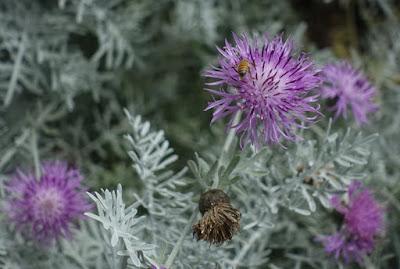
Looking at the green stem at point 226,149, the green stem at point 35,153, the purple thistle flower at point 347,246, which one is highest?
the green stem at point 226,149

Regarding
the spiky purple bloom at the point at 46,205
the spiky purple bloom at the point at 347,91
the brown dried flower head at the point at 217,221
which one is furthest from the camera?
the spiky purple bloom at the point at 347,91

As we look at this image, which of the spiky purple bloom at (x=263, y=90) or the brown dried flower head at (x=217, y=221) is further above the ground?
the spiky purple bloom at (x=263, y=90)

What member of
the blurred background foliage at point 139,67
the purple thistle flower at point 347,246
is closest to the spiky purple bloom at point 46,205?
the blurred background foliage at point 139,67

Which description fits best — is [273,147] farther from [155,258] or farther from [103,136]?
[103,136]

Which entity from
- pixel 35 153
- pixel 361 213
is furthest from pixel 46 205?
pixel 361 213

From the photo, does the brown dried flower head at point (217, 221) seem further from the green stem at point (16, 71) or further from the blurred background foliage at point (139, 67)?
the green stem at point (16, 71)

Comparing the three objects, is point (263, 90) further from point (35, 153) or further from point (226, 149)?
point (35, 153)

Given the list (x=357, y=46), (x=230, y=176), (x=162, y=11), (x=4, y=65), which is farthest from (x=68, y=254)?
(x=357, y=46)

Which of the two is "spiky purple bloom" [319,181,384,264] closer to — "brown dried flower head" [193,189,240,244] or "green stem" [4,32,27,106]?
"brown dried flower head" [193,189,240,244]
